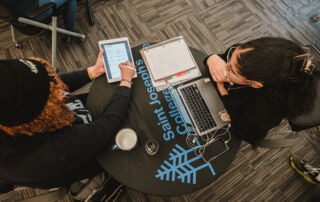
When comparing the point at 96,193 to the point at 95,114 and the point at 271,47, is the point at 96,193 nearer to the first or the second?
the point at 95,114

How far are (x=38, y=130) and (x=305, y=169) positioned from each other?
207 cm

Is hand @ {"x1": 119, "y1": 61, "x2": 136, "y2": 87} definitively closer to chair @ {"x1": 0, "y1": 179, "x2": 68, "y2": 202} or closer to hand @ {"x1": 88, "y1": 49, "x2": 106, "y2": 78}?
hand @ {"x1": 88, "y1": 49, "x2": 106, "y2": 78}

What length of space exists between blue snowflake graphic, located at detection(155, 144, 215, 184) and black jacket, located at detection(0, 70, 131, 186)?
0.36 metres

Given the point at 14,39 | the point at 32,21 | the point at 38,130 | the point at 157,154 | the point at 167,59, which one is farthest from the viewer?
the point at 14,39

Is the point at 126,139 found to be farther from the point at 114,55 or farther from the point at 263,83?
the point at 263,83

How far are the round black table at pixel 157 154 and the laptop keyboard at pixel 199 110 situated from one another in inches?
4.3

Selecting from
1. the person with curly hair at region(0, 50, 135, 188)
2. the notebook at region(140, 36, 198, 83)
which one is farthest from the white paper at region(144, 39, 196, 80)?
the person with curly hair at region(0, 50, 135, 188)

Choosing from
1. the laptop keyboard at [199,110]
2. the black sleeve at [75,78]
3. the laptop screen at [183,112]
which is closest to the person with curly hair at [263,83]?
the laptop keyboard at [199,110]

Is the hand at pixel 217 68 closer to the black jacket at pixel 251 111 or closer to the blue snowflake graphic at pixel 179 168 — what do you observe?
the black jacket at pixel 251 111

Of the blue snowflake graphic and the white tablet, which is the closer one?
the blue snowflake graphic

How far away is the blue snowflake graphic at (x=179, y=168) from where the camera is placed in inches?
39.6

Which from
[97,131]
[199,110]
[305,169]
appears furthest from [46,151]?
[305,169]

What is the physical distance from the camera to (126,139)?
3.30 feet

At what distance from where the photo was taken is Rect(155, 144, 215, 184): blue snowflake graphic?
39.6 inches
